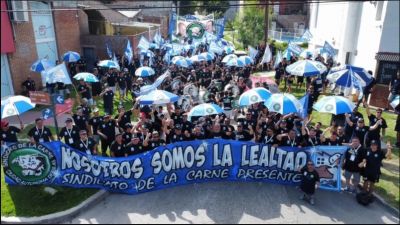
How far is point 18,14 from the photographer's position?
17.4m

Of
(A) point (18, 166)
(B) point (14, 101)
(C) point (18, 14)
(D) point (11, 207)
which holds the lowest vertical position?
(D) point (11, 207)

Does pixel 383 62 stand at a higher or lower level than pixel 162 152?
higher

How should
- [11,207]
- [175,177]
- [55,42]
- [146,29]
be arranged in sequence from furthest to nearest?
1. [146,29]
2. [55,42]
3. [175,177]
4. [11,207]

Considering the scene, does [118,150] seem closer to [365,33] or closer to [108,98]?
[108,98]

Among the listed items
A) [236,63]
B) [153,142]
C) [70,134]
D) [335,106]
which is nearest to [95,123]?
[70,134]

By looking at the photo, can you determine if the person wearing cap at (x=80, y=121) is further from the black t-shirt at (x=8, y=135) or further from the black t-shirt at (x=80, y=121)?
the black t-shirt at (x=8, y=135)

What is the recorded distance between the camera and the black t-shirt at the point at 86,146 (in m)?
9.23

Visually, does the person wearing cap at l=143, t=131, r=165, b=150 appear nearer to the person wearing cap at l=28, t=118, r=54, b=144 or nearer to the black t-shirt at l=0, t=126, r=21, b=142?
the person wearing cap at l=28, t=118, r=54, b=144

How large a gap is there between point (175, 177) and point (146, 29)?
27862 mm

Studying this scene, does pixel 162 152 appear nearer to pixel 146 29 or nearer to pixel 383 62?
pixel 383 62

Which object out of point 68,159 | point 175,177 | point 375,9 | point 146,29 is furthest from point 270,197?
point 146,29

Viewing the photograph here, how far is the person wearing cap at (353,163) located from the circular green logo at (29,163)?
7.19 m

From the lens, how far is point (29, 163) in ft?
28.8

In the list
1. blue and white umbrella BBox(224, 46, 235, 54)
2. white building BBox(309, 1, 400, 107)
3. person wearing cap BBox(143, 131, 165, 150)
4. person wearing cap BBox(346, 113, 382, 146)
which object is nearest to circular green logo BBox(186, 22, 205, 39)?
blue and white umbrella BBox(224, 46, 235, 54)
